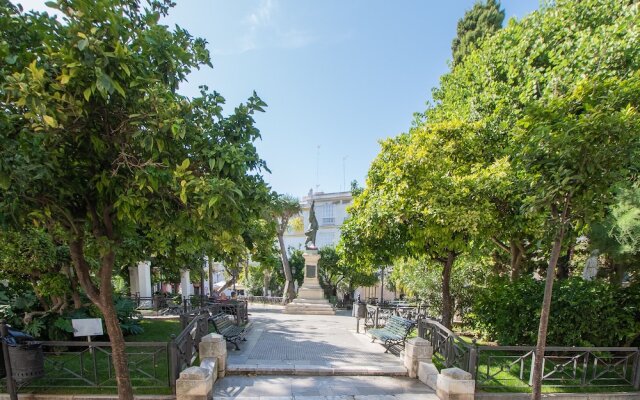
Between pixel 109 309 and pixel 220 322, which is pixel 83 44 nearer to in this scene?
pixel 109 309

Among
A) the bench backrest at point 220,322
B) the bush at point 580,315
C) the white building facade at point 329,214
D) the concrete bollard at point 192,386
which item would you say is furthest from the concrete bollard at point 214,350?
the white building facade at point 329,214

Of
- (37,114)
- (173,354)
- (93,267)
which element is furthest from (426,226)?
(93,267)

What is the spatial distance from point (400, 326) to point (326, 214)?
1315 inches

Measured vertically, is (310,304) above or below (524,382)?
below

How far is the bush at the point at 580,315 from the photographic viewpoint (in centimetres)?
710

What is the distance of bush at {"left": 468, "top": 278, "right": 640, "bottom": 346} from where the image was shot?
710cm

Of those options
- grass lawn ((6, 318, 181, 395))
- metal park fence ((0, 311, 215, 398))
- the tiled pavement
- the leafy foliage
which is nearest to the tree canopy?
metal park fence ((0, 311, 215, 398))

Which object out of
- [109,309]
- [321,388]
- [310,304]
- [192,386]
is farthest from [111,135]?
[310,304]

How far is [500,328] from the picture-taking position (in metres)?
8.12

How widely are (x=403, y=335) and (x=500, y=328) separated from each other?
2523mm

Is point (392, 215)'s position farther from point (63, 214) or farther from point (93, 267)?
point (93, 267)

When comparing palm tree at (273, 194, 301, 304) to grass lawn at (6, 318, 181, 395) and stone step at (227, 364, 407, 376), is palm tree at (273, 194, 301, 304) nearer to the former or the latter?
stone step at (227, 364, 407, 376)

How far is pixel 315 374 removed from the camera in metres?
6.78

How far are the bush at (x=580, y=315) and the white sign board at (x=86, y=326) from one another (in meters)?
9.14
